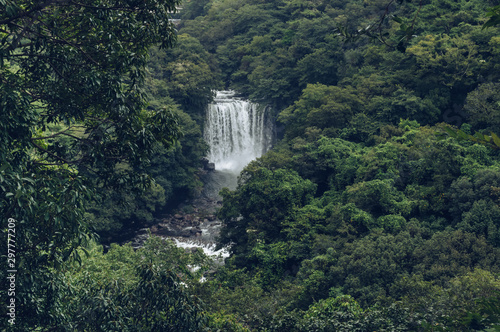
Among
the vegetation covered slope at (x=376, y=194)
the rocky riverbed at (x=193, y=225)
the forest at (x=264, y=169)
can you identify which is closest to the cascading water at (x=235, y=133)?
the forest at (x=264, y=169)

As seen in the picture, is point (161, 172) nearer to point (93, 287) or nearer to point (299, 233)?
point (299, 233)

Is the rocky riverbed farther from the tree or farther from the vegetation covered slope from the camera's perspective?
the tree

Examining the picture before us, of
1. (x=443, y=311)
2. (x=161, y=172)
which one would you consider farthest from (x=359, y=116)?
(x=443, y=311)

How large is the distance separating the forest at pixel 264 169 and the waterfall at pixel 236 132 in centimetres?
106

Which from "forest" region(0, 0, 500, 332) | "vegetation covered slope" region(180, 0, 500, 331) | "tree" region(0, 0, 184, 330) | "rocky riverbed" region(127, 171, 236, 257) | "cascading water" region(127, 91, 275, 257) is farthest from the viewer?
"cascading water" region(127, 91, 275, 257)

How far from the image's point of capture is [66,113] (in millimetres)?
6828

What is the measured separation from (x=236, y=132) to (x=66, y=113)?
→ 93.4 feet

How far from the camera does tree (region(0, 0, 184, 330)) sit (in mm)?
5895

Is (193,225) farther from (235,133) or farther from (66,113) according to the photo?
(66,113)

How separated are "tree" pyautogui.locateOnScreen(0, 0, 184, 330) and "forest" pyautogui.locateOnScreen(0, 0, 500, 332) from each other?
0.03 m

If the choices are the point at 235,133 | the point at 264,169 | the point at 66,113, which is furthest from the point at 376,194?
the point at 235,133

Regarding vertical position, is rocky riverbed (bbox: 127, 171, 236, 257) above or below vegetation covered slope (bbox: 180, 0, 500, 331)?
below

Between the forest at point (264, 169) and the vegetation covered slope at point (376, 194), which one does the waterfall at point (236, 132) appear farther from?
the vegetation covered slope at point (376, 194)

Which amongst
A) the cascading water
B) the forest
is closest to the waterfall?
the cascading water
